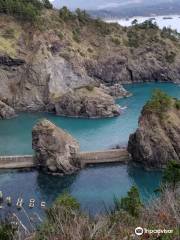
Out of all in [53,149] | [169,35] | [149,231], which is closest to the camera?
[149,231]

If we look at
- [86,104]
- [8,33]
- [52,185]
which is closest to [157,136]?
[52,185]

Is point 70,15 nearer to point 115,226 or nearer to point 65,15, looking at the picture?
point 65,15

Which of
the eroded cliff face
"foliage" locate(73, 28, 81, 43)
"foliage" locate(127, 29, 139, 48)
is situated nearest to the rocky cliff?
the eroded cliff face

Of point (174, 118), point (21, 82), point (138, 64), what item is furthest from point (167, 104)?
point (138, 64)

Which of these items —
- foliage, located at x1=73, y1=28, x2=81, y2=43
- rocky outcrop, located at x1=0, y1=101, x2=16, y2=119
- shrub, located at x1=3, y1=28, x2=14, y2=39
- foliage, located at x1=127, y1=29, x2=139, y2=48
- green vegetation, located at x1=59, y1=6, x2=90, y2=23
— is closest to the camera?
rocky outcrop, located at x1=0, y1=101, x2=16, y2=119

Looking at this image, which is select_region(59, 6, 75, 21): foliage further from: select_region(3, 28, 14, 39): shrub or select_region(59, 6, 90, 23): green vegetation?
select_region(3, 28, 14, 39): shrub

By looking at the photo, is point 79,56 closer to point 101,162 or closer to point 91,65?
point 91,65
